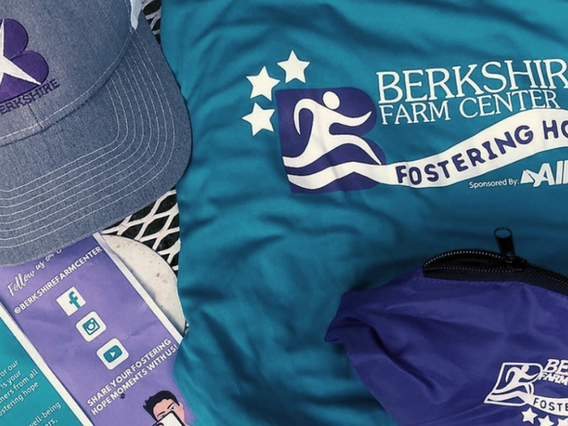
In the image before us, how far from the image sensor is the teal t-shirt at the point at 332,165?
696 millimetres

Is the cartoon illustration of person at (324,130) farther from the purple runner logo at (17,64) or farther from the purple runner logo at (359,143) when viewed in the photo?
the purple runner logo at (17,64)

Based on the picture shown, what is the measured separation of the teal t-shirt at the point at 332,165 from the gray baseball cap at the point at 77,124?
0.05 metres

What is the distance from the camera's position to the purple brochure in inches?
29.0

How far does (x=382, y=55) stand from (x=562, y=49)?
0.19 m

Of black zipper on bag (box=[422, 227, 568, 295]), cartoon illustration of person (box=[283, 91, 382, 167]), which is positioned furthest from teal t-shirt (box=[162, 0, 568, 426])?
black zipper on bag (box=[422, 227, 568, 295])

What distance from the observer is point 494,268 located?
58 cm

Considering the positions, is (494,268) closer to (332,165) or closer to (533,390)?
(533,390)

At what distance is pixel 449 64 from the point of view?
75 centimetres

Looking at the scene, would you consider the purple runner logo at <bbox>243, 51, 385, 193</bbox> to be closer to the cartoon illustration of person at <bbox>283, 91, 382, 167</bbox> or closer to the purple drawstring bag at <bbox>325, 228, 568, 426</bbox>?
the cartoon illustration of person at <bbox>283, 91, 382, 167</bbox>

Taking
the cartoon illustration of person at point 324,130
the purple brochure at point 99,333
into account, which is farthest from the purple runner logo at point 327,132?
the purple brochure at point 99,333

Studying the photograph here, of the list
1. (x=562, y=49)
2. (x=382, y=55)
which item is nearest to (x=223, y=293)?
(x=382, y=55)

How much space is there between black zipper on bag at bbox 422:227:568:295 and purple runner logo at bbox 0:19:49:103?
14.9 inches

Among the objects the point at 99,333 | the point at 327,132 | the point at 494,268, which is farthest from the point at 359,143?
the point at 99,333

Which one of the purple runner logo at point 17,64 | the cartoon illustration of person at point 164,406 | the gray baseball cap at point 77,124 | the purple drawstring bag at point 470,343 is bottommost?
the purple drawstring bag at point 470,343
